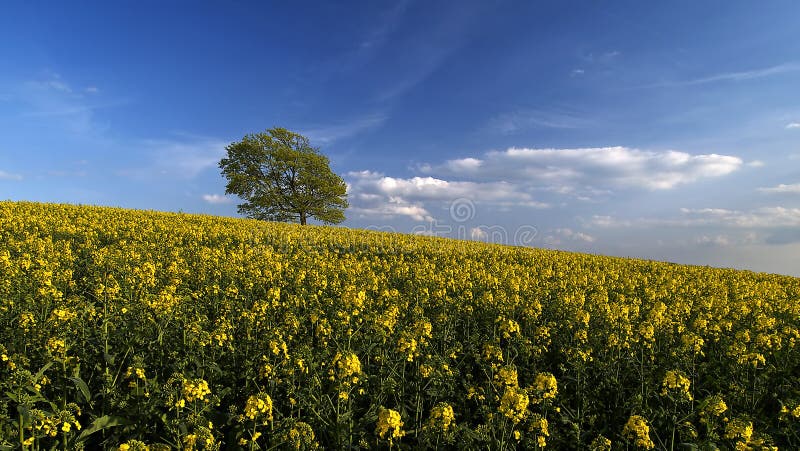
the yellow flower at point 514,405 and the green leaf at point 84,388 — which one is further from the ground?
the yellow flower at point 514,405

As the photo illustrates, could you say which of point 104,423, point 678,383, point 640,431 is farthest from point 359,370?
point 678,383

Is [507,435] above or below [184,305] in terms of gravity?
below

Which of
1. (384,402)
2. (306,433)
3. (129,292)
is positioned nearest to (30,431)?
(306,433)

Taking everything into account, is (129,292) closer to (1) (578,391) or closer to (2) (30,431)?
(2) (30,431)

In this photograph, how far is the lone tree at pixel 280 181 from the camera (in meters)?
59.1

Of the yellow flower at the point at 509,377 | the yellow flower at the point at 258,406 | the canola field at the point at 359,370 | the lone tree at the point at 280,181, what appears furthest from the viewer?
the lone tree at the point at 280,181

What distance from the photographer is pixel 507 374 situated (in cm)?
547

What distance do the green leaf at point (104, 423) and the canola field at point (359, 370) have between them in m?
0.02

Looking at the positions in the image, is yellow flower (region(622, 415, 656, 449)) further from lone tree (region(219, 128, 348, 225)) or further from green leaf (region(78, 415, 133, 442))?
lone tree (region(219, 128, 348, 225))

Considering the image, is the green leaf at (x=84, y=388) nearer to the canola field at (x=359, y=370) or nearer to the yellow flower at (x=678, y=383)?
the canola field at (x=359, y=370)

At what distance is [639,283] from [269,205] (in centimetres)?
5075

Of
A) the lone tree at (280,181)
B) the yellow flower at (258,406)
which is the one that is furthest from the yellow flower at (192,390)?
the lone tree at (280,181)

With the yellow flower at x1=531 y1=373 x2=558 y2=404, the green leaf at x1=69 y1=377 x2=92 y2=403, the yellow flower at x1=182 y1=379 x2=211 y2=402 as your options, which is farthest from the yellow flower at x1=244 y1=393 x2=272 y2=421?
the yellow flower at x1=531 y1=373 x2=558 y2=404

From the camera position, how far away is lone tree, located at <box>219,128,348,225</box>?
5912cm
